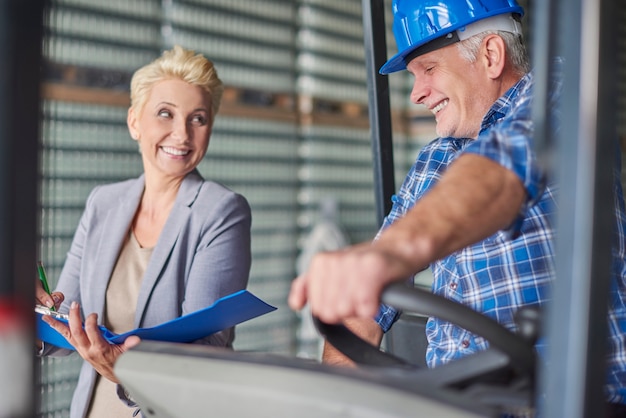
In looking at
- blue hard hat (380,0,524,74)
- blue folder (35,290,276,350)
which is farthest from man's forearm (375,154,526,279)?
blue hard hat (380,0,524,74)

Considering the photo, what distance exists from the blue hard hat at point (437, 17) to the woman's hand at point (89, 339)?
3.46ft

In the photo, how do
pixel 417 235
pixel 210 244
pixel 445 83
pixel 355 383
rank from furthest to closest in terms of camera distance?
pixel 210 244 < pixel 445 83 < pixel 417 235 < pixel 355 383

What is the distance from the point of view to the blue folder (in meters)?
1.83

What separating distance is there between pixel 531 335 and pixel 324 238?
4.21 m

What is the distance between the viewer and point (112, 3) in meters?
4.07

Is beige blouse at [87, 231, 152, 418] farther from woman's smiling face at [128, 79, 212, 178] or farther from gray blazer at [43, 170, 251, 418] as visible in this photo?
woman's smiling face at [128, 79, 212, 178]

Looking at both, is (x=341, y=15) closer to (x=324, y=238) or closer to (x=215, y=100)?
(x=324, y=238)

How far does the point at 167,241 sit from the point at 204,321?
535 mm

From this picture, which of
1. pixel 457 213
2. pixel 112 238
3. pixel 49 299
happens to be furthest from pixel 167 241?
pixel 457 213

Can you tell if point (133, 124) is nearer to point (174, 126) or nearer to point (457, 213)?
point (174, 126)

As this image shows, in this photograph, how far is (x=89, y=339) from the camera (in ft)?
6.72

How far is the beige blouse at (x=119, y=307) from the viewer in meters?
2.41

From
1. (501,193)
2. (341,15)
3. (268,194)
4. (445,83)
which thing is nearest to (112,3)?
(268,194)

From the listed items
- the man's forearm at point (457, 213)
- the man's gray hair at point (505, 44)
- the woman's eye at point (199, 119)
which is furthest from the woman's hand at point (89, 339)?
the man's gray hair at point (505, 44)
